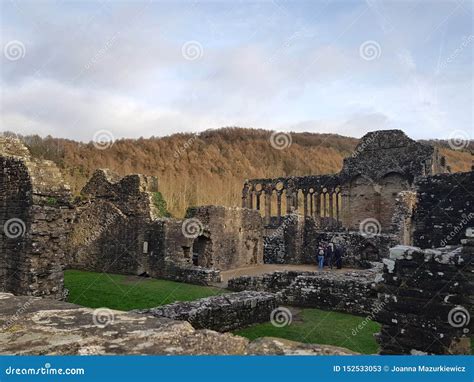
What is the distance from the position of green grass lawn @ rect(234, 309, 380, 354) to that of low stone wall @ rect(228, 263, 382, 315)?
526 mm

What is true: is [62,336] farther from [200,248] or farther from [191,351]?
[200,248]

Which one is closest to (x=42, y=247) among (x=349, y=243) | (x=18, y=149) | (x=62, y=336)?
(x=18, y=149)

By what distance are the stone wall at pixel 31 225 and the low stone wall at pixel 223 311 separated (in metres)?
3.04

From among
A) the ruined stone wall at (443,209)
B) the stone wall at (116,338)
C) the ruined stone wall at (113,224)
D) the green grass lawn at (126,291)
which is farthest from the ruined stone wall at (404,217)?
the stone wall at (116,338)

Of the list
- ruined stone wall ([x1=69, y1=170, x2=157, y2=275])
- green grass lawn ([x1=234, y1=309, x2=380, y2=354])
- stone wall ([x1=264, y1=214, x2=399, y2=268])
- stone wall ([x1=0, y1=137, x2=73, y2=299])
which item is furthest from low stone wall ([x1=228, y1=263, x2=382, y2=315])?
stone wall ([x1=264, y1=214, x2=399, y2=268])

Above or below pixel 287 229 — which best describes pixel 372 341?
below

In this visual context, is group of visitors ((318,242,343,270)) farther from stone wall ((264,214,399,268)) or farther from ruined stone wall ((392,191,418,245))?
ruined stone wall ((392,191,418,245))

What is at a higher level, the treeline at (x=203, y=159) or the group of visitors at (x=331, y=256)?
the treeline at (x=203, y=159)

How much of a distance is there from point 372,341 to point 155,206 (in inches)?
490

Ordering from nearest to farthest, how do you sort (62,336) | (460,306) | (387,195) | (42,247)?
→ 1. (62,336)
2. (460,306)
3. (42,247)
4. (387,195)

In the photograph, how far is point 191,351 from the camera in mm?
2639

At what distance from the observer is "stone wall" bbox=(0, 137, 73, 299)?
32.9 feet

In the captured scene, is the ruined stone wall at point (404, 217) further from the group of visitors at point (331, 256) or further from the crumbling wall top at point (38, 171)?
the crumbling wall top at point (38, 171)

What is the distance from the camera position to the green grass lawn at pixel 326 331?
839 cm
